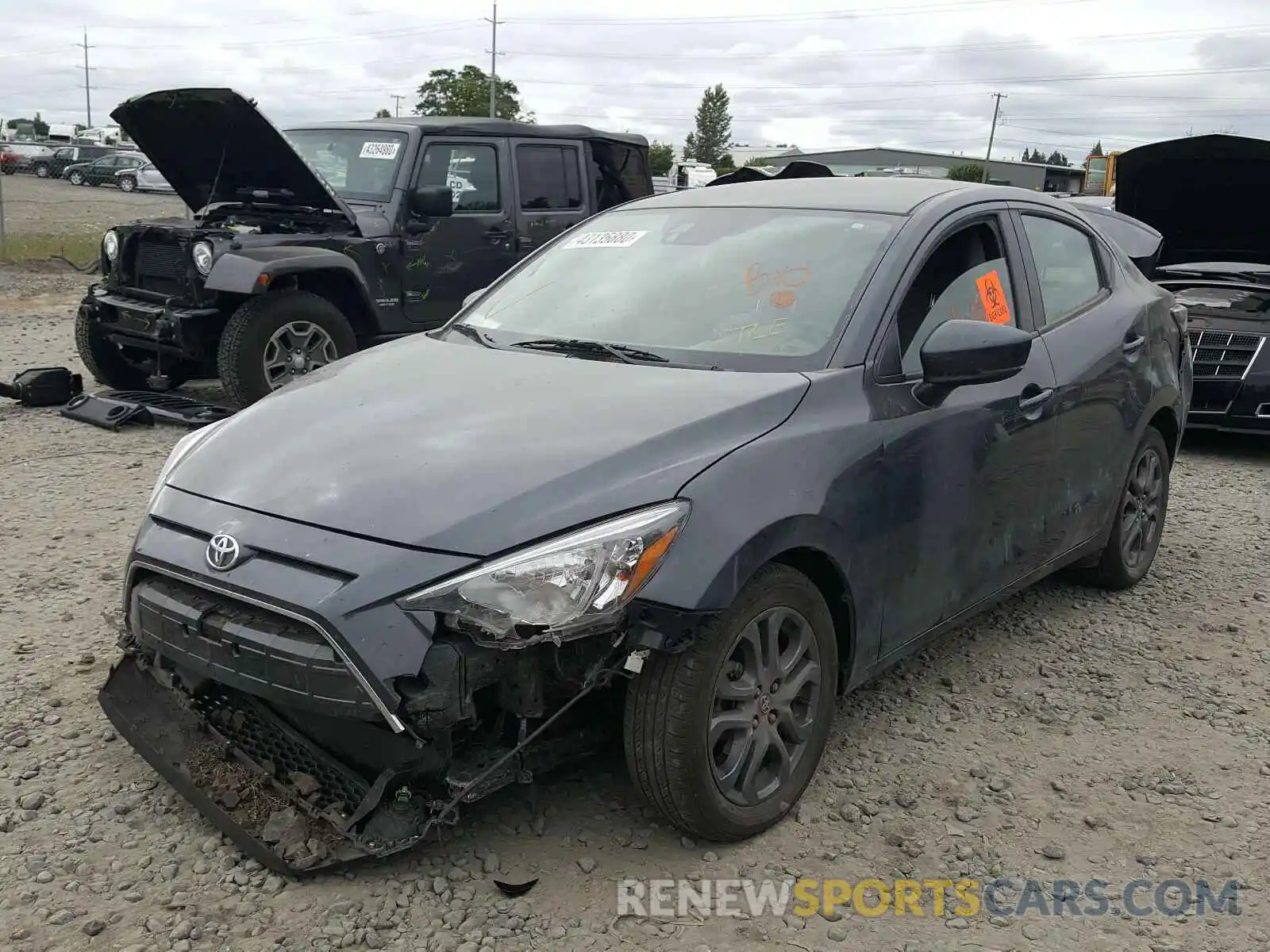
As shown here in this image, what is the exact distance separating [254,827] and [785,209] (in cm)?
251

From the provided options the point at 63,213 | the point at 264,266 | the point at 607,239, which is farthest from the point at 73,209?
the point at 607,239

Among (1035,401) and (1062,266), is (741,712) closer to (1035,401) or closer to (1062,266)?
(1035,401)

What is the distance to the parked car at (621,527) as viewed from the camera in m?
2.49

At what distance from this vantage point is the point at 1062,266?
14.0ft

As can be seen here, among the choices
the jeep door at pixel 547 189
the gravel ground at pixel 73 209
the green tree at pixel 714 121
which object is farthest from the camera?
→ the green tree at pixel 714 121

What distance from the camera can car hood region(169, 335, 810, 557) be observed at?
2570 mm

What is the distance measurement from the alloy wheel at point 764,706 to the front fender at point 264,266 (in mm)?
5129

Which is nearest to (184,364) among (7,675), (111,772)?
(7,675)

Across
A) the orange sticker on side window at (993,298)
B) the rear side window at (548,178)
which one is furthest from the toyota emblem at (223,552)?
the rear side window at (548,178)

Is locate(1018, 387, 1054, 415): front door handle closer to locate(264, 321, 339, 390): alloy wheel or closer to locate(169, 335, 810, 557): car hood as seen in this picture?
locate(169, 335, 810, 557): car hood

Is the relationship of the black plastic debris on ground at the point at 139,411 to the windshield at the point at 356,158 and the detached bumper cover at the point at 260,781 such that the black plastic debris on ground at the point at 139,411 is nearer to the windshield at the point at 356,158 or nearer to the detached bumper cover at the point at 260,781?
the windshield at the point at 356,158

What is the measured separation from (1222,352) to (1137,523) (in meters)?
3.52

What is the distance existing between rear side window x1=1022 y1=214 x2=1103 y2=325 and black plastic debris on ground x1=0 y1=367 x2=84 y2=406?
255 inches

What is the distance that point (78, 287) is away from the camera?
1468cm
